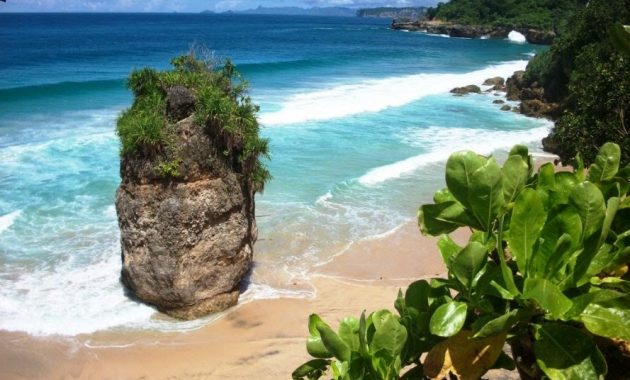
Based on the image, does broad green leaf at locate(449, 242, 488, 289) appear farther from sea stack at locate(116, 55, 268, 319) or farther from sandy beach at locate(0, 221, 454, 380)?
sea stack at locate(116, 55, 268, 319)

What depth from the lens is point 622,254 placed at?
2.18 meters

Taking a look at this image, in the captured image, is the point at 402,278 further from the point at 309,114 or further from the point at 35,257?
the point at 309,114

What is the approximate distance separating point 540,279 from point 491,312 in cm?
32

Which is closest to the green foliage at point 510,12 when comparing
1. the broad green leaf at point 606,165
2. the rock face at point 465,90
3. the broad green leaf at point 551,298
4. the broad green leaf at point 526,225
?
the rock face at point 465,90

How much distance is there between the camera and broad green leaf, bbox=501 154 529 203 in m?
2.21

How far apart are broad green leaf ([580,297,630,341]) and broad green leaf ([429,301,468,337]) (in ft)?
1.36

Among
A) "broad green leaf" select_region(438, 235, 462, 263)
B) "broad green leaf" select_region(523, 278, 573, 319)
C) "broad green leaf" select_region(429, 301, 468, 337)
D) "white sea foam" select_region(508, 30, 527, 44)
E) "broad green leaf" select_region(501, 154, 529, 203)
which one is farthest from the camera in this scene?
"white sea foam" select_region(508, 30, 527, 44)

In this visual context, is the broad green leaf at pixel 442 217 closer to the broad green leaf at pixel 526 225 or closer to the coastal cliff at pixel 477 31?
the broad green leaf at pixel 526 225

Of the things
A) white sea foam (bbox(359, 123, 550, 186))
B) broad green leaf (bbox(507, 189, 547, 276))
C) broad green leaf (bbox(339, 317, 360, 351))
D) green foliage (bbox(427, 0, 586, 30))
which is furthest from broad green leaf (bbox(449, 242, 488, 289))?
green foliage (bbox(427, 0, 586, 30))

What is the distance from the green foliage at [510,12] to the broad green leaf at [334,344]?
292ft

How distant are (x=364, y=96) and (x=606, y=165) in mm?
28693

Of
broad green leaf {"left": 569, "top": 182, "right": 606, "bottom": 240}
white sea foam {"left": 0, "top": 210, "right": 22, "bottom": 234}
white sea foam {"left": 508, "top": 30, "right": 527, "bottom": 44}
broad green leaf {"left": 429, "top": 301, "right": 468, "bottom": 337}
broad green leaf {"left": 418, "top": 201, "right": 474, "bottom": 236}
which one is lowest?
white sea foam {"left": 0, "top": 210, "right": 22, "bottom": 234}

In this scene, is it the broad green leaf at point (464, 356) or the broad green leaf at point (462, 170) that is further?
the broad green leaf at point (464, 356)

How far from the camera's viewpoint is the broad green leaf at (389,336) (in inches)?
84.1
